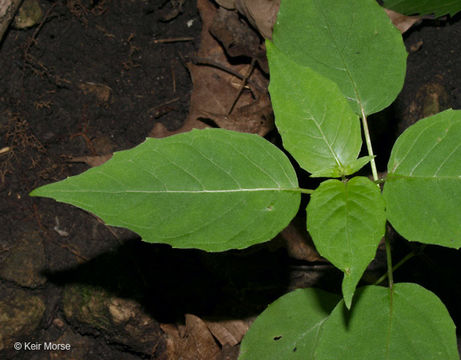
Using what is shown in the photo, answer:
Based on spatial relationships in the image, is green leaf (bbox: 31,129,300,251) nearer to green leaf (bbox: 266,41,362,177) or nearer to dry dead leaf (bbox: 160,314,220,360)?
green leaf (bbox: 266,41,362,177)

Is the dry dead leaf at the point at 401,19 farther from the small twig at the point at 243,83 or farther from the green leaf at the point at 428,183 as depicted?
the green leaf at the point at 428,183

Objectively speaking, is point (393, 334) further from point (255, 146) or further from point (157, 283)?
point (157, 283)

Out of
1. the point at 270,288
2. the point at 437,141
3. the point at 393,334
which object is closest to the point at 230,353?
the point at 270,288

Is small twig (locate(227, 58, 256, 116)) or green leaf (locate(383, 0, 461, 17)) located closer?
green leaf (locate(383, 0, 461, 17))

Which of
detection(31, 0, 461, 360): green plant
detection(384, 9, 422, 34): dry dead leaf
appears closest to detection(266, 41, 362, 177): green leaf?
detection(31, 0, 461, 360): green plant

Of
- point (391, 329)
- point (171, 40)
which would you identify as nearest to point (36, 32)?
point (171, 40)

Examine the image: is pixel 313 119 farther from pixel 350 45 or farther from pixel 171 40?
pixel 171 40
